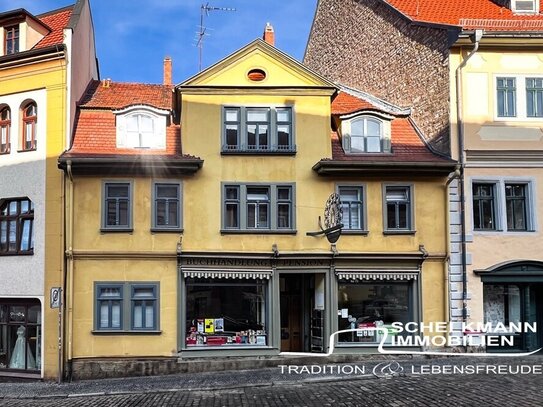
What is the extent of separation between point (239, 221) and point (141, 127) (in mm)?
4465

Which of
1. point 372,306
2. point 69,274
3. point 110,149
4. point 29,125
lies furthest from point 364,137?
point 29,125

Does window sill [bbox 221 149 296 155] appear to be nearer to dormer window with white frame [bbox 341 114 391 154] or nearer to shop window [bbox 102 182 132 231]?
dormer window with white frame [bbox 341 114 391 154]

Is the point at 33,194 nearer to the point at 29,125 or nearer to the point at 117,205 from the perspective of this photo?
the point at 29,125

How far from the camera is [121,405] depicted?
15484 mm

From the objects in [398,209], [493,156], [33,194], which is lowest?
[398,209]

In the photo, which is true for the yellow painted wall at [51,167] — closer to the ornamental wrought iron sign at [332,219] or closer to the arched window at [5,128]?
the arched window at [5,128]

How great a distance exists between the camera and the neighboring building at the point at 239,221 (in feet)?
67.8

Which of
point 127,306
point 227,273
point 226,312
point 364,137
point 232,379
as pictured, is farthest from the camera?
point 364,137

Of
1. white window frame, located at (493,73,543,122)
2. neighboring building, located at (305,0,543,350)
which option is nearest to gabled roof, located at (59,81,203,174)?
neighboring building, located at (305,0,543,350)

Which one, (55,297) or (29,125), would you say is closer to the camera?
(55,297)

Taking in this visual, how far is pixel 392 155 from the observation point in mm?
22109

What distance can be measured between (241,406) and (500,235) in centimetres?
1100

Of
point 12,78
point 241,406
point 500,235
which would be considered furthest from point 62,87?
point 500,235

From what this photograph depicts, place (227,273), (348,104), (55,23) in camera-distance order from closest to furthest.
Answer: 1. (227,273)
2. (55,23)
3. (348,104)
